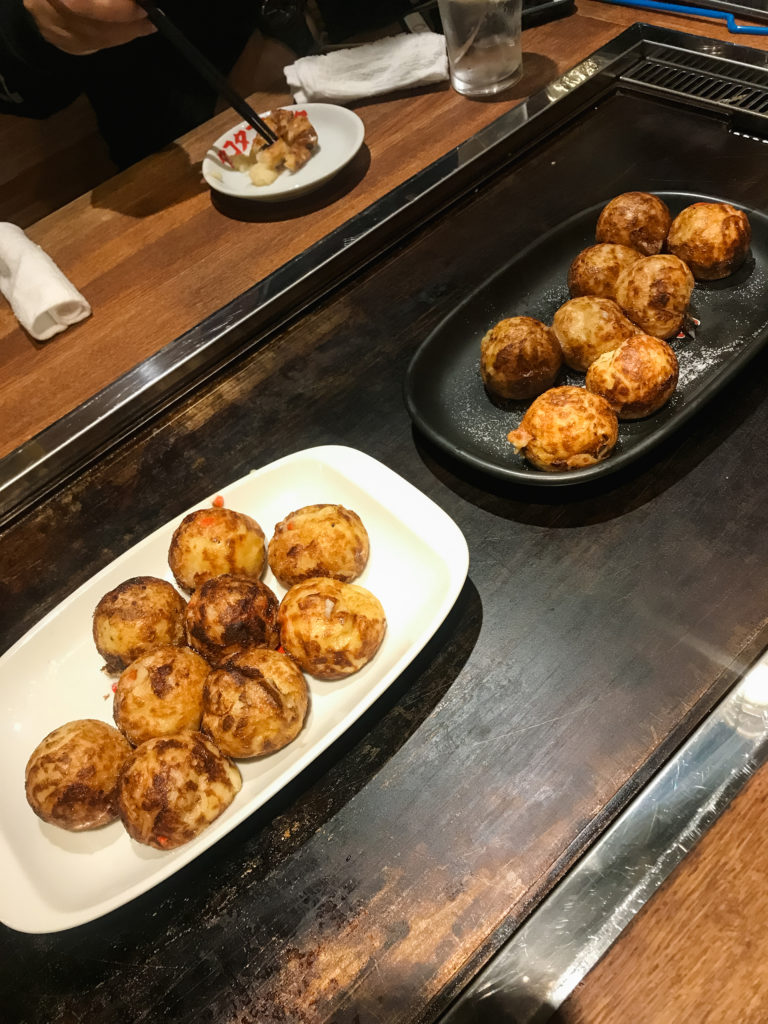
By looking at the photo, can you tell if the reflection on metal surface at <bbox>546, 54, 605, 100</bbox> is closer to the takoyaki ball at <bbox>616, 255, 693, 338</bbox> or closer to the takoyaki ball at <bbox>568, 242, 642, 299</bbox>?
the takoyaki ball at <bbox>568, 242, 642, 299</bbox>

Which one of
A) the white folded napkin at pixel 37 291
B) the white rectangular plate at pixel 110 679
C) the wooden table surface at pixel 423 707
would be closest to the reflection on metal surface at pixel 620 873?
the wooden table surface at pixel 423 707

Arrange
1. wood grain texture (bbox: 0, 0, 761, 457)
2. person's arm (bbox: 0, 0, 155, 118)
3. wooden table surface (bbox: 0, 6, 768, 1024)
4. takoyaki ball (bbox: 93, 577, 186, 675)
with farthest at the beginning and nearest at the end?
person's arm (bbox: 0, 0, 155, 118) < wood grain texture (bbox: 0, 0, 761, 457) < takoyaki ball (bbox: 93, 577, 186, 675) < wooden table surface (bbox: 0, 6, 768, 1024)

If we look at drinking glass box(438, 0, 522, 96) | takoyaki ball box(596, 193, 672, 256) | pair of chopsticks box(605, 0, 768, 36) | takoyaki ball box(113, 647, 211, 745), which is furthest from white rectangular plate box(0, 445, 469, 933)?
pair of chopsticks box(605, 0, 768, 36)

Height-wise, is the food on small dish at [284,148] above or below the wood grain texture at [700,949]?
above

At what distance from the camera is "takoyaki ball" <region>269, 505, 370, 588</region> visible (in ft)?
5.12

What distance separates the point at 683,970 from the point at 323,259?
6.51 feet

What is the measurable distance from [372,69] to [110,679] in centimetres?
253

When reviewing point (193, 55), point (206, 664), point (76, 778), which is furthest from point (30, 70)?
point (76, 778)

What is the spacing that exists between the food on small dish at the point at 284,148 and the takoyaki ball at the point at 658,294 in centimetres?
138

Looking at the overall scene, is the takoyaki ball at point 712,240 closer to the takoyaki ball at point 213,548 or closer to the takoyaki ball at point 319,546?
the takoyaki ball at point 319,546

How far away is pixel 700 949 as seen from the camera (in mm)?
1192

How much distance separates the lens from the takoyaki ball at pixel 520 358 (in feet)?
5.75

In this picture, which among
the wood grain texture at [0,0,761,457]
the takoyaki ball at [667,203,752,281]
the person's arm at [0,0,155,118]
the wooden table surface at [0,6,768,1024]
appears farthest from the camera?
the person's arm at [0,0,155,118]

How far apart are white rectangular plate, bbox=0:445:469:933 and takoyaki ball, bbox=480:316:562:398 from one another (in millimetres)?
370
